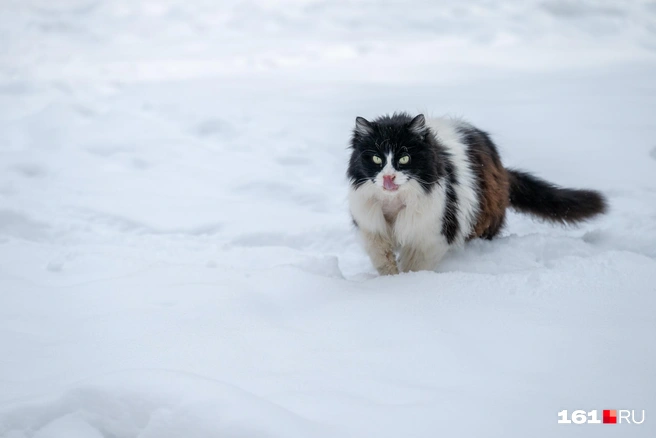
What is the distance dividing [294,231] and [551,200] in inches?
68.1

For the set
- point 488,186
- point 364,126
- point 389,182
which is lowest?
point 488,186

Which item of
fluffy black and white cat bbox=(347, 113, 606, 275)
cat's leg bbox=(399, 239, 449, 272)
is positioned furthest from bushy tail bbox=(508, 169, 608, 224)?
cat's leg bbox=(399, 239, 449, 272)

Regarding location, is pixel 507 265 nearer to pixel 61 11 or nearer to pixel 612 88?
pixel 612 88

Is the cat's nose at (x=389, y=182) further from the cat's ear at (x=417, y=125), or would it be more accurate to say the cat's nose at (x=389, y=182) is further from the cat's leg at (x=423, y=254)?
the cat's leg at (x=423, y=254)

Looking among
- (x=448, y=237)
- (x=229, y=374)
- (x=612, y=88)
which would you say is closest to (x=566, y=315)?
(x=448, y=237)

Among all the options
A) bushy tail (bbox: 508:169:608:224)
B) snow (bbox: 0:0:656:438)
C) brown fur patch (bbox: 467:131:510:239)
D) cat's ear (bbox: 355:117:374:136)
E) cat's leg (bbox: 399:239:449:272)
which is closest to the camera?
snow (bbox: 0:0:656:438)

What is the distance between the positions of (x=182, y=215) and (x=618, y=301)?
3.08 meters

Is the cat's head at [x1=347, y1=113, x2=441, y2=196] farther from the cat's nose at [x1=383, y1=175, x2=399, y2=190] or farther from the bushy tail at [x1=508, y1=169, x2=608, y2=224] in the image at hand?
the bushy tail at [x1=508, y1=169, x2=608, y2=224]

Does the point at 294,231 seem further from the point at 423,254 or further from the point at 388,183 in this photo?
the point at 388,183

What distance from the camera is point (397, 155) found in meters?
2.99

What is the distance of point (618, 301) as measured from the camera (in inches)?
95.5

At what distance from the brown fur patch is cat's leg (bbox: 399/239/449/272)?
313 millimetres

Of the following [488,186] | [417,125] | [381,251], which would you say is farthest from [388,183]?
[488,186]

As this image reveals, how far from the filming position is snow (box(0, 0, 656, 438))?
1910 mm
